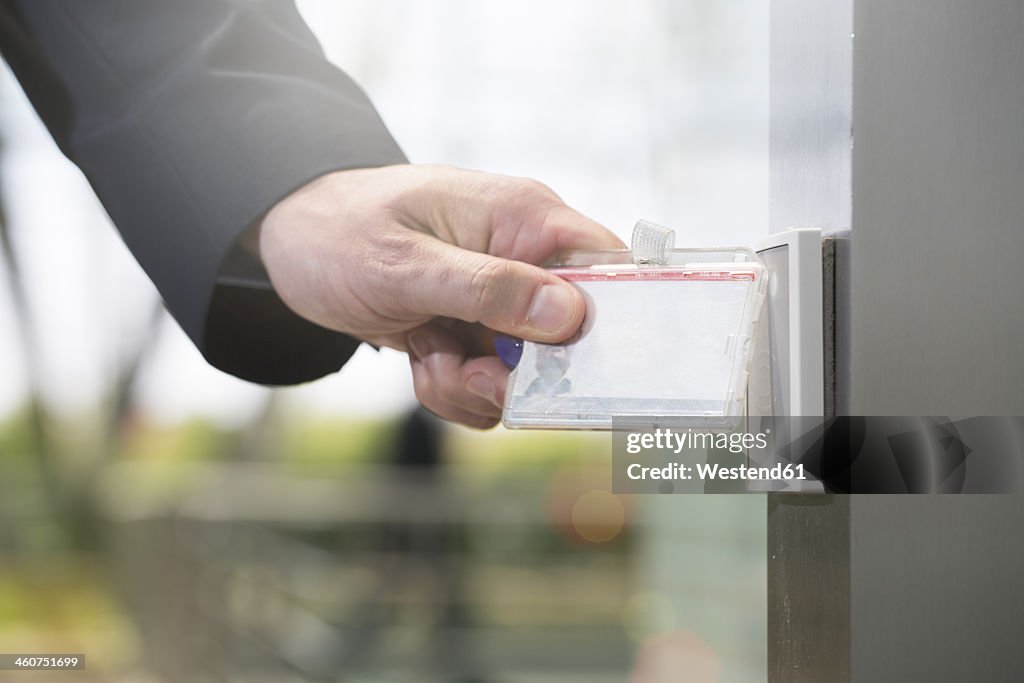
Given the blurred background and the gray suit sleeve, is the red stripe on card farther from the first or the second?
the blurred background

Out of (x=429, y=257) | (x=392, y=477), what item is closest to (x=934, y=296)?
(x=429, y=257)

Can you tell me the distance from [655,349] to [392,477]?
1.90 metres

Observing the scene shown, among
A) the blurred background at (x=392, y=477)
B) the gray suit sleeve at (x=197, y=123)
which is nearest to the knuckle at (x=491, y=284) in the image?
the gray suit sleeve at (x=197, y=123)

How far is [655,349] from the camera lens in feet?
0.96

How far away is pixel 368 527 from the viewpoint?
2109 millimetres

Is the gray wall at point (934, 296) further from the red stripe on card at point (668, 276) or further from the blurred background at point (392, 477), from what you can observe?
the blurred background at point (392, 477)

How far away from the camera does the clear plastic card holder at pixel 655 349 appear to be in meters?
0.28

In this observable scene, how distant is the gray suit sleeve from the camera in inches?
18.0

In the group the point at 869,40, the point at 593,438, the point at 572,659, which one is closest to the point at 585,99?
the point at 593,438

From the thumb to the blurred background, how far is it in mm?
1057

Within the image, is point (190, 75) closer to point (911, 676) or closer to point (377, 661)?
point (911, 676)

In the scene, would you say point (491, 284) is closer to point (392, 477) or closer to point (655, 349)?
point (655, 349)

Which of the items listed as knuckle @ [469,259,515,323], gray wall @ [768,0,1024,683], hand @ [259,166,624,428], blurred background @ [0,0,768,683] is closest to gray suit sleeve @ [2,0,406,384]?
hand @ [259,166,624,428]

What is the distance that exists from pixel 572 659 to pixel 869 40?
205 centimetres
